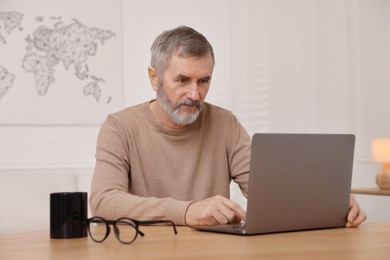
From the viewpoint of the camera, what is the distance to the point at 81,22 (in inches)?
160

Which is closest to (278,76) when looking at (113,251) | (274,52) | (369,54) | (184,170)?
(274,52)

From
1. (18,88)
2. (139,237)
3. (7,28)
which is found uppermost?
(7,28)

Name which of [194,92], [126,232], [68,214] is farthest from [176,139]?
[68,214]

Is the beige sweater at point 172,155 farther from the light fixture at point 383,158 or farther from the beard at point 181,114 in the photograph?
the light fixture at point 383,158

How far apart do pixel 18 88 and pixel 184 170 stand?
195 centimetres

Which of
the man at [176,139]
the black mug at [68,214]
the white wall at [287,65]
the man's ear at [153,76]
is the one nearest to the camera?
the black mug at [68,214]

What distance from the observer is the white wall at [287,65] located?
4.21 meters

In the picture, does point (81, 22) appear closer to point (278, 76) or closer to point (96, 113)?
point (96, 113)

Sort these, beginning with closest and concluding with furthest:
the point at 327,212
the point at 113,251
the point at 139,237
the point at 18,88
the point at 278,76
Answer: the point at 113,251 → the point at 139,237 → the point at 327,212 → the point at 18,88 → the point at 278,76

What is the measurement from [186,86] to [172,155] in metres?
0.28

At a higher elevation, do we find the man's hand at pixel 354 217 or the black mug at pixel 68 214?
the black mug at pixel 68 214

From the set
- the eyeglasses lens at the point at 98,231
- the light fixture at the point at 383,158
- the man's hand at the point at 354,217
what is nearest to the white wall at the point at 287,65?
the light fixture at the point at 383,158

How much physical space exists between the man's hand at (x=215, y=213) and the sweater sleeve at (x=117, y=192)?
49 mm

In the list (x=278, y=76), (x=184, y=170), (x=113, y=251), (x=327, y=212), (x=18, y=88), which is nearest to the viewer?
(x=113, y=251)
